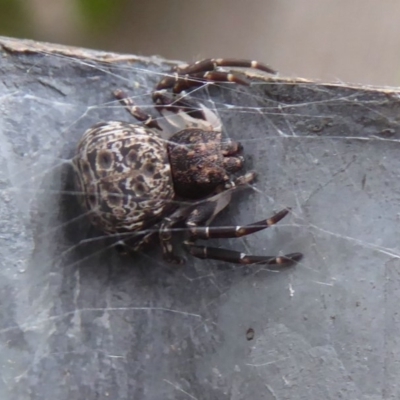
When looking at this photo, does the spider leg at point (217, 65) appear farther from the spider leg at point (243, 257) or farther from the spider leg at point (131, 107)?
the spider leg at point (243, 257)

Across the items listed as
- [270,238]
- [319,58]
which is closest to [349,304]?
[270,238]

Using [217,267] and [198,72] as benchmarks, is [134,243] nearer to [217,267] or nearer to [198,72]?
[217,267]

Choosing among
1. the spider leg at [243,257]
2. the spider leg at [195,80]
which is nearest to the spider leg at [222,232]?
the spider leg at [243,257]

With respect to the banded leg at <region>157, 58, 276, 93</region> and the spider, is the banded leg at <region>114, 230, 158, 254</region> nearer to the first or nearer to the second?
the spider

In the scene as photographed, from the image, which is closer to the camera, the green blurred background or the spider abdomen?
the spider abdomen

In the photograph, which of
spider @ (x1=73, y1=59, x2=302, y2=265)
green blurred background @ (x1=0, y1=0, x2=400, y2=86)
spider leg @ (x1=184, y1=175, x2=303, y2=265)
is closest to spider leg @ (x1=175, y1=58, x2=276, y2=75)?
spider @ (x1=73, y1=59, x2=302, y2=265)

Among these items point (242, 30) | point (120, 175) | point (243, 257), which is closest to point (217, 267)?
point (243, 257)
